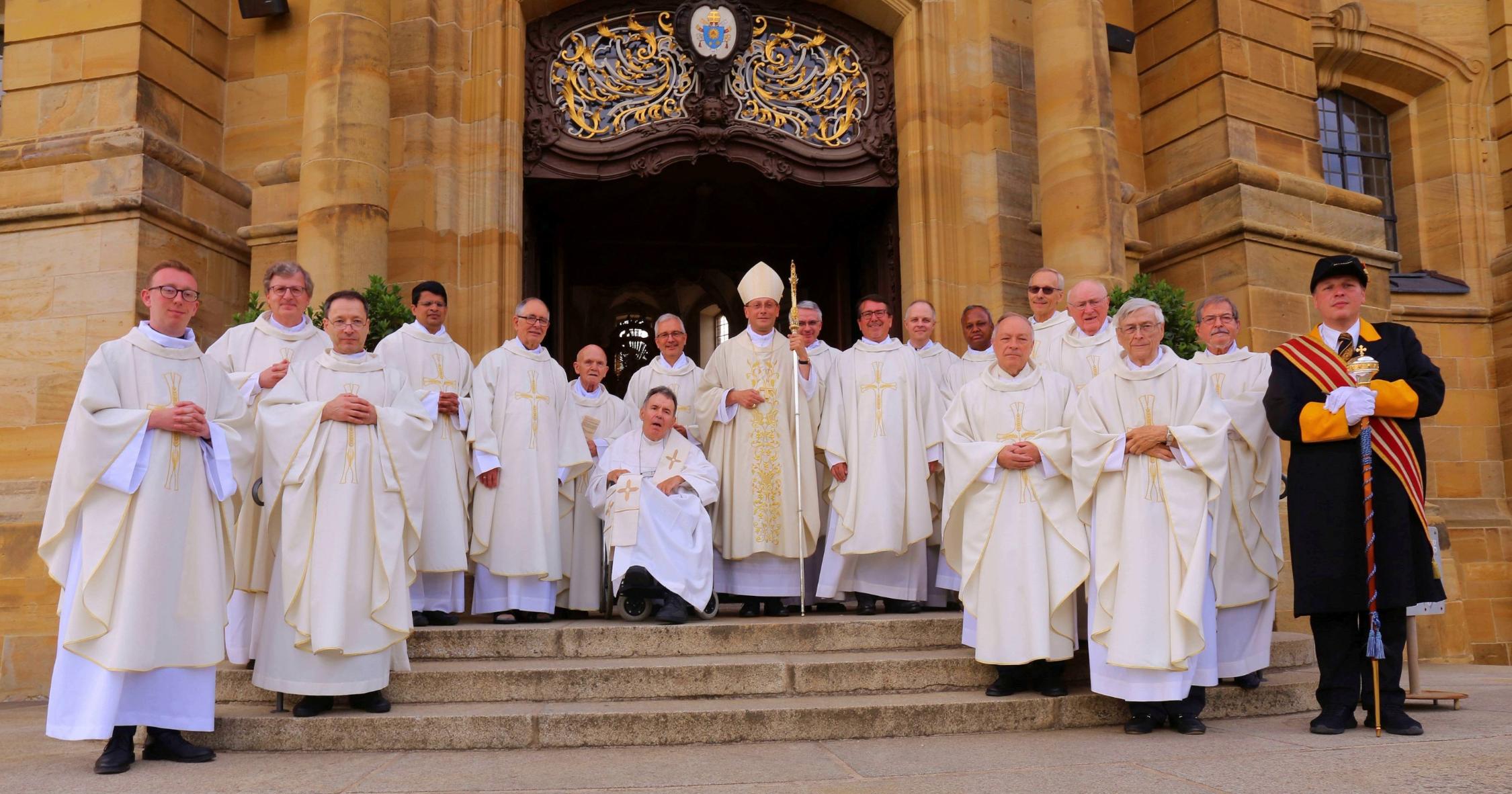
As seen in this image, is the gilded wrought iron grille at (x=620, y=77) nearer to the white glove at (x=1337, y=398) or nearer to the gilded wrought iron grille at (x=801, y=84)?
the gilded wrought iron grille at (x=801, y=84)

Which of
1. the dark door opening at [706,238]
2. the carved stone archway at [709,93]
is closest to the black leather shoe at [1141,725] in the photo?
the dark door opening at [706,238]

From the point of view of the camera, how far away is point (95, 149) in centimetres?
982

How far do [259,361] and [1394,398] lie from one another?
18.7 feet

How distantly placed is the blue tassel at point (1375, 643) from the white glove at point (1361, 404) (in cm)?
87

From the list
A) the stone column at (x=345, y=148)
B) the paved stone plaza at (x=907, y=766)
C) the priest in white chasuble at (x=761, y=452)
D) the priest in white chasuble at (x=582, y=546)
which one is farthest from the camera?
the stone column at (x=345, y=148)

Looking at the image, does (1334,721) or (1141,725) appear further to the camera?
(1141,725)

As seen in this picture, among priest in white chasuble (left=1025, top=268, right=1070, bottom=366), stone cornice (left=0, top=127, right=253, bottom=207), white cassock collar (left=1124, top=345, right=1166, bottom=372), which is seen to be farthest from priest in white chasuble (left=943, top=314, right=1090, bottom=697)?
stone cornice (left=0, top=127, right=253, bottom=207)

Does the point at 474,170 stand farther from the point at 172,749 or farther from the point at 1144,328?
the point at 1144,328

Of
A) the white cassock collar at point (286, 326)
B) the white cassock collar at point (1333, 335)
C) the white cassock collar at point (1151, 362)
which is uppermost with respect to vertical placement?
the white cassock collar at point (286, 326)

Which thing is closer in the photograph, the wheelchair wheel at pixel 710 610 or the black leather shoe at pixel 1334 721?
the black leather shoe at pixel 1334 721

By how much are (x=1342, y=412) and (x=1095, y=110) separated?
5.19 meters

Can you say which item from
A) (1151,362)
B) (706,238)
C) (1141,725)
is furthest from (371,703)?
(706,238)

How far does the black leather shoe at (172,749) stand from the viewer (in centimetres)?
509

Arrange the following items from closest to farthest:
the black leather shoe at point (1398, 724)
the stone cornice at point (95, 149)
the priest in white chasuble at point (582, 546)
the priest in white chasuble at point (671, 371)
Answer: the black leather shoe at point (1398, 724) < the priest in white chasuble at point (582, 546) < the priest in white chasuble at point (671, 371) < the stone cornice at point (95, 149)
